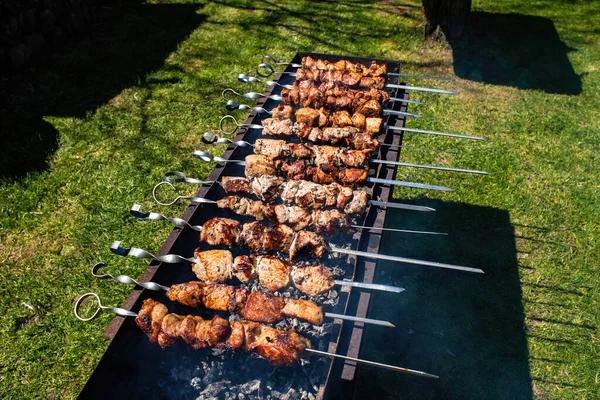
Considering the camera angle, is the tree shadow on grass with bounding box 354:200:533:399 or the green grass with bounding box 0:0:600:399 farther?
the green grass with bounding box 0:0:600:399

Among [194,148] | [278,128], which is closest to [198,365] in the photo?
[278,128]

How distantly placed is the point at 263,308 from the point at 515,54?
7.24 meters

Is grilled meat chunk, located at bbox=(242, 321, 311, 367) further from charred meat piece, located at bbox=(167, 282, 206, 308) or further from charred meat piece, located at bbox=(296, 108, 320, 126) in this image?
charred meat piece, located at bbox=(296, 108, 320, 126)

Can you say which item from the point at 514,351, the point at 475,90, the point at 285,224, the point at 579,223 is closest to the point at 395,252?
the point at 514,351

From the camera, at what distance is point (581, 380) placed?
3.65 m

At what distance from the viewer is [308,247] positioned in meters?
3.01

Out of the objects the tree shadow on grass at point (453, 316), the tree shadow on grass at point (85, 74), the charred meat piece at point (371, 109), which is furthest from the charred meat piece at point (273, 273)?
the tree shadow on grass at point (85, 74)

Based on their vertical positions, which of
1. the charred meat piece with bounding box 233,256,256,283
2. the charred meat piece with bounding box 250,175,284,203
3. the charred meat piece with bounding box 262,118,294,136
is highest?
the charred meat piece with bounding box 262,118,294,136

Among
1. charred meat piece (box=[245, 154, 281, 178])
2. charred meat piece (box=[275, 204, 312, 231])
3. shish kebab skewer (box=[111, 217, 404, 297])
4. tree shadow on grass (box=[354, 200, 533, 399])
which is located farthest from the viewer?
tree shadow on grass (box=[354, 200, 533, 399])

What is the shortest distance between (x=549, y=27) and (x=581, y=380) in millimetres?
7196

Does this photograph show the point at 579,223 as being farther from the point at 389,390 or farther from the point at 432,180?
the point at 389,390

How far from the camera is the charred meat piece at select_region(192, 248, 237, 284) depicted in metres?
2.91

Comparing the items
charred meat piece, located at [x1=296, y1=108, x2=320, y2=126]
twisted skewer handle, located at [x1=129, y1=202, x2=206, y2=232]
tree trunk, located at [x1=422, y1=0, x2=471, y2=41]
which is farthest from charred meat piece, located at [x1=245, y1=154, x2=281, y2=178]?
tree trunk, located at [x1=422, y1=0, x2=471, y2=41]

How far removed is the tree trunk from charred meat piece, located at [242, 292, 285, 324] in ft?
21.1
